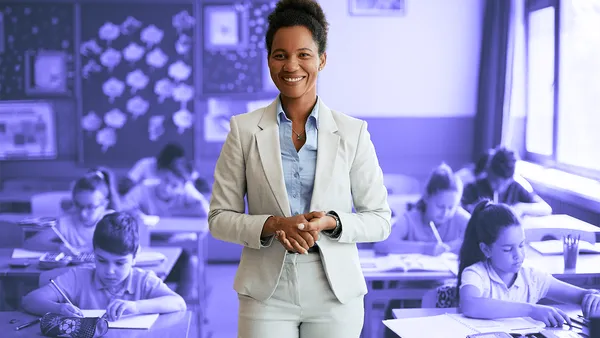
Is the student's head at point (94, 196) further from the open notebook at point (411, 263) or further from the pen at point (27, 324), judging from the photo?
the open notebook at point (411, 263)

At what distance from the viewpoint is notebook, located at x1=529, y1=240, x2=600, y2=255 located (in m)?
3.41

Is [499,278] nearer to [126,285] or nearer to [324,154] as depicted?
[126,285]

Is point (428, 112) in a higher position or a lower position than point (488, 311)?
higher

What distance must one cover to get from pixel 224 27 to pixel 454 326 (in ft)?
6.18

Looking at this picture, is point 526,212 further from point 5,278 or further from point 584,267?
point 5,278

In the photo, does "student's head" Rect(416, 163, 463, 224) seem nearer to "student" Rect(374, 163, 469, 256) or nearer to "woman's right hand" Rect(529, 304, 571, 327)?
"student" Rect(374, 163, 469, 256)

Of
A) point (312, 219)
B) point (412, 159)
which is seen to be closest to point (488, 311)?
point (412, 159)

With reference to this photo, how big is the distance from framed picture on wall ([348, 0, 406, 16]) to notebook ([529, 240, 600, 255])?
143cm

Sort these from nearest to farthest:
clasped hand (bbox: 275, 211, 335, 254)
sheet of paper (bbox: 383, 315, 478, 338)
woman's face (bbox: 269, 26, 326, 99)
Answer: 1. clasped hand (bbox: 275, 211, 335, 254)
2. woman's face (bbox: 269, 26, 326, 99)
3. sheet of paper (bbox: 383, 315, 478, 338)

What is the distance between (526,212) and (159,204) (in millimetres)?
1961

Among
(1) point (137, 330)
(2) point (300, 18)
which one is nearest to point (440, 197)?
(1) point (137, 330)

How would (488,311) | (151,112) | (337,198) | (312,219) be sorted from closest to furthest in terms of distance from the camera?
(312,219)
(337,198)
(488,311)
(151,112)

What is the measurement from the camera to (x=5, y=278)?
3.38m

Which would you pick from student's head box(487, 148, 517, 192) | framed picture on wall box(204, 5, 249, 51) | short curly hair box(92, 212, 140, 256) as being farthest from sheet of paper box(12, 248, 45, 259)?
student's head box(487, 148, 517, 192)
